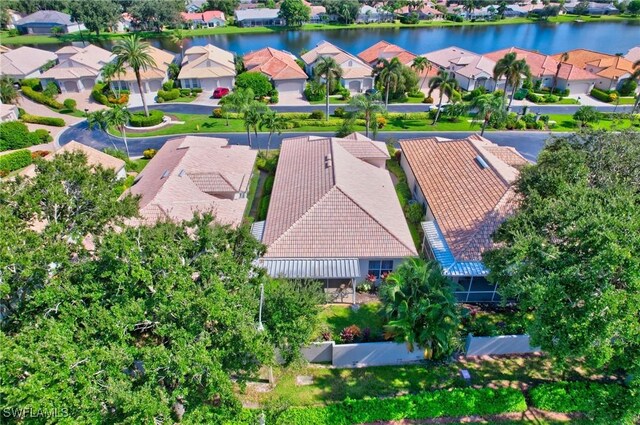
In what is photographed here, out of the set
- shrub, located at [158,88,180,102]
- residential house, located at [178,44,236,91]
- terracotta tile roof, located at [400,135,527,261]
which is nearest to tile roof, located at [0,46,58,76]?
shrub, located at [158,88,180,102]

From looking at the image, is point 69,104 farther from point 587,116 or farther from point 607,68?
point 607,68

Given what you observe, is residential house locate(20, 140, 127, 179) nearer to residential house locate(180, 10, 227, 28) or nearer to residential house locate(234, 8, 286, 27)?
residential house locate(180, 10, 227, 28)

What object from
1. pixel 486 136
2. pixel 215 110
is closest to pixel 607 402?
pixel 486 136

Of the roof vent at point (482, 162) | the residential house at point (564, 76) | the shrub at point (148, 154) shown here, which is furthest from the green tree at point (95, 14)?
the roof vent at point (482, 162)

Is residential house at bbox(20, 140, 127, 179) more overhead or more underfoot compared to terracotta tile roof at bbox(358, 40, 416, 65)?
more underfoot

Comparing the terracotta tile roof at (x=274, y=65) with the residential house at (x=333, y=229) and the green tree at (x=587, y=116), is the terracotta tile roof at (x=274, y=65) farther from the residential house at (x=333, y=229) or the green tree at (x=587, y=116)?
the green tree at (x=587, y=116)
